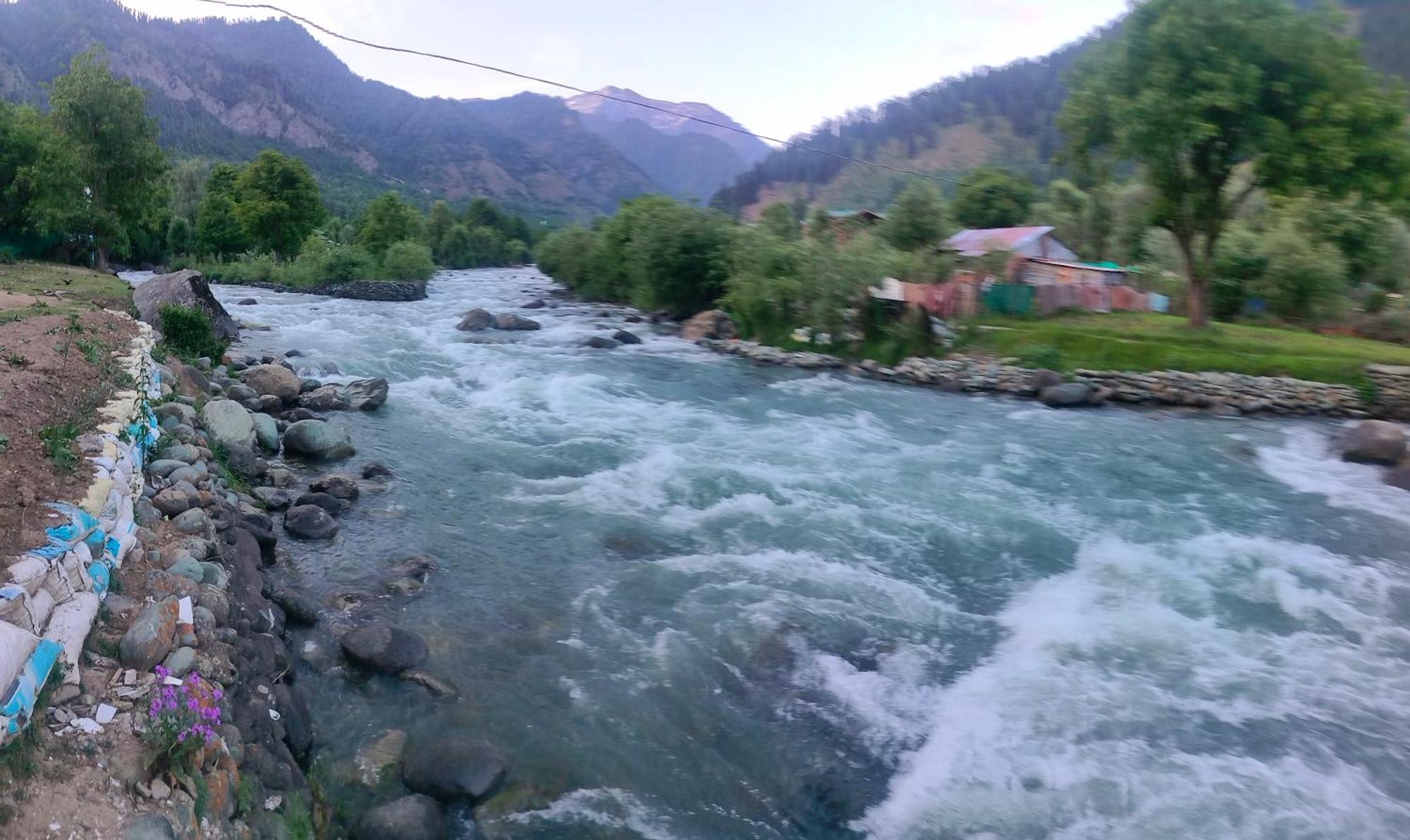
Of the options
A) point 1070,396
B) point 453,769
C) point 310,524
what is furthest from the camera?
point 1070,396

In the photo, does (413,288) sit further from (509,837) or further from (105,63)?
(509,837)

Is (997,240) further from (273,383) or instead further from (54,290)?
(54,290)

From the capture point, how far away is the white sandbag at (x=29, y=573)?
210 inches

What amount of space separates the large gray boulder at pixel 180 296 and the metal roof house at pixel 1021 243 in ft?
88.9

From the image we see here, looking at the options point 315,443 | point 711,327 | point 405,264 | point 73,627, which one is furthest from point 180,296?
point 405,264

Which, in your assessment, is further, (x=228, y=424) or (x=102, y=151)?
(x=102, y=151)

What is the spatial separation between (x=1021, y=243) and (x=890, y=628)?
31.9 metres

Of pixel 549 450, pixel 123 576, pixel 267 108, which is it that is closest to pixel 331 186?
pixel 267 108

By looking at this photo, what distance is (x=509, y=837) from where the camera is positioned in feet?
21.7

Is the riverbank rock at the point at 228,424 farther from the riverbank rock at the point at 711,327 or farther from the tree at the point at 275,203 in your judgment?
the tree at the point at 275,203

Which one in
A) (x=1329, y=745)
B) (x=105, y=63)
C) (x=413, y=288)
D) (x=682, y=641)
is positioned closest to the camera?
(x=1329, y=745)

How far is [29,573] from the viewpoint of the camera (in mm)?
5430

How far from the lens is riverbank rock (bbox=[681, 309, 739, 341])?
3497 cm

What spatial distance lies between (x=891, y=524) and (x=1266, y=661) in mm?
5377
